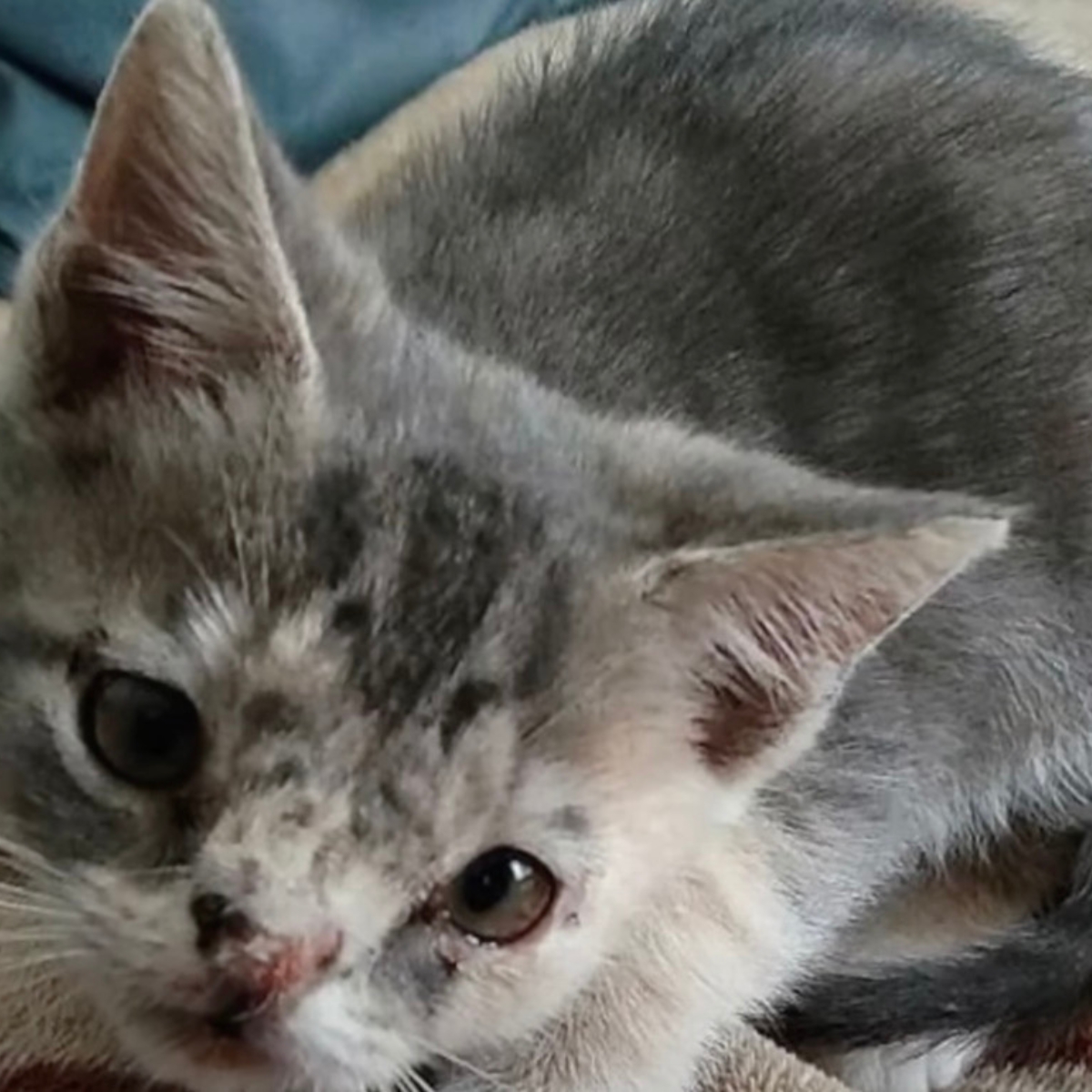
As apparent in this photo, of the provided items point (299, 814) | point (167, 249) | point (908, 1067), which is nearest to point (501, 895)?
point (299, 814)

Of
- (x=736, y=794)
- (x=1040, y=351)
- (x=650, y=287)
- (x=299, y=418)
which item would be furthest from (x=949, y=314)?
(x=299, y=418)

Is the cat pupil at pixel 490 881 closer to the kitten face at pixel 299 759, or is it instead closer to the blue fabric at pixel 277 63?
the kitten face at pixel 299 759

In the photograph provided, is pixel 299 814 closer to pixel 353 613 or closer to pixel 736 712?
pixel 353 613

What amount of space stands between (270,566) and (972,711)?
0.58 metres

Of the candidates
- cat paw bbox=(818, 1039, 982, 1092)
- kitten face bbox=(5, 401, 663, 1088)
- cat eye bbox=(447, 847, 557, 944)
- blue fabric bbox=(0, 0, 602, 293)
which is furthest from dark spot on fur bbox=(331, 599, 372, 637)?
blue fabric bbox=(0, 0, 602, 293)

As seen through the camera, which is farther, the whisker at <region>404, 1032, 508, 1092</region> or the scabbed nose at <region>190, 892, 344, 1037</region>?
the whisker at <region>404, 1032, 508, 1092</region>

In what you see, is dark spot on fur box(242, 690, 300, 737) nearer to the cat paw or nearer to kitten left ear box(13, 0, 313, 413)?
kitten left ear box(13, 0, 313, 413)

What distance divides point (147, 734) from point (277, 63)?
0.92m

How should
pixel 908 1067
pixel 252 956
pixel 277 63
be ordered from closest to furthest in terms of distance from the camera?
pixel 252 956
pixel 908 1067
pixel 277 63

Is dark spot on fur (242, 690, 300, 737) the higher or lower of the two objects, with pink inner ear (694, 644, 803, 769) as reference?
higher

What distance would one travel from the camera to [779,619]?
105 cm

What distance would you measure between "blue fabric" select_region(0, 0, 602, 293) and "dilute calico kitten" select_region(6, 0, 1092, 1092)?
43 cm

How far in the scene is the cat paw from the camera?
1350 mm

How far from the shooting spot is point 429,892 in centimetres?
98
